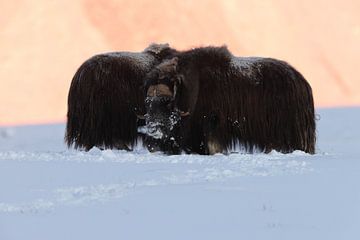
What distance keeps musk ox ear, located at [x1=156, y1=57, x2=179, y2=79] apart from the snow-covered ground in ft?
4.98

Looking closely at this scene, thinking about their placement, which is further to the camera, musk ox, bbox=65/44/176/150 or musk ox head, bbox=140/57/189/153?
musk ox, bbox=65/44/176/150

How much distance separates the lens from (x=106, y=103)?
8625mm

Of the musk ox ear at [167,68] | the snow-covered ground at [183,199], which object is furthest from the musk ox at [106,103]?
the snow-covered ground at [183,199]

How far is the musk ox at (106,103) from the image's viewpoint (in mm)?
8602

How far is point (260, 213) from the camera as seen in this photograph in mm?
4387

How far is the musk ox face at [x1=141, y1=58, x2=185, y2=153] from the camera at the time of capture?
317 inches

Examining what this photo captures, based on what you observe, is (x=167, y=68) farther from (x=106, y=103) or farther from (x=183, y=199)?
(x=183, y=199)

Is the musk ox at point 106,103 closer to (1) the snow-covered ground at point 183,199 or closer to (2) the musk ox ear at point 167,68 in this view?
(2) the musk ox ear at point 167,68

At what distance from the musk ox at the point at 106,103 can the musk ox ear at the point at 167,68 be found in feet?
1.46

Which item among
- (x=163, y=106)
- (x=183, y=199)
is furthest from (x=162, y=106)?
(x=183, y=199)

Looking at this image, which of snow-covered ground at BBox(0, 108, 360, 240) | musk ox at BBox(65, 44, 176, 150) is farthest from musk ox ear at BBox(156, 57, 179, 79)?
snow-covered ground at BBox(0, 108, 360, 240)

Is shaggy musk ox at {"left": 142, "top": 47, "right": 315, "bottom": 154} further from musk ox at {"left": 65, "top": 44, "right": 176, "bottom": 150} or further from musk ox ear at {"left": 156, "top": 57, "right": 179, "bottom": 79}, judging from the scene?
musk ox at {"left": 65, "top": 44, "right": 176, "bottom": 150}

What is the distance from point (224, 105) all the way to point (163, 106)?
2.05 ft

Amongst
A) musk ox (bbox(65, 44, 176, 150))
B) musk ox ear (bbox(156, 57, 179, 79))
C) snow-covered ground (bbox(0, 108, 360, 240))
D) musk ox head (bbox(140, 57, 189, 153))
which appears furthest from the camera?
musk ox (bbox(65, 44, 176, 150))
